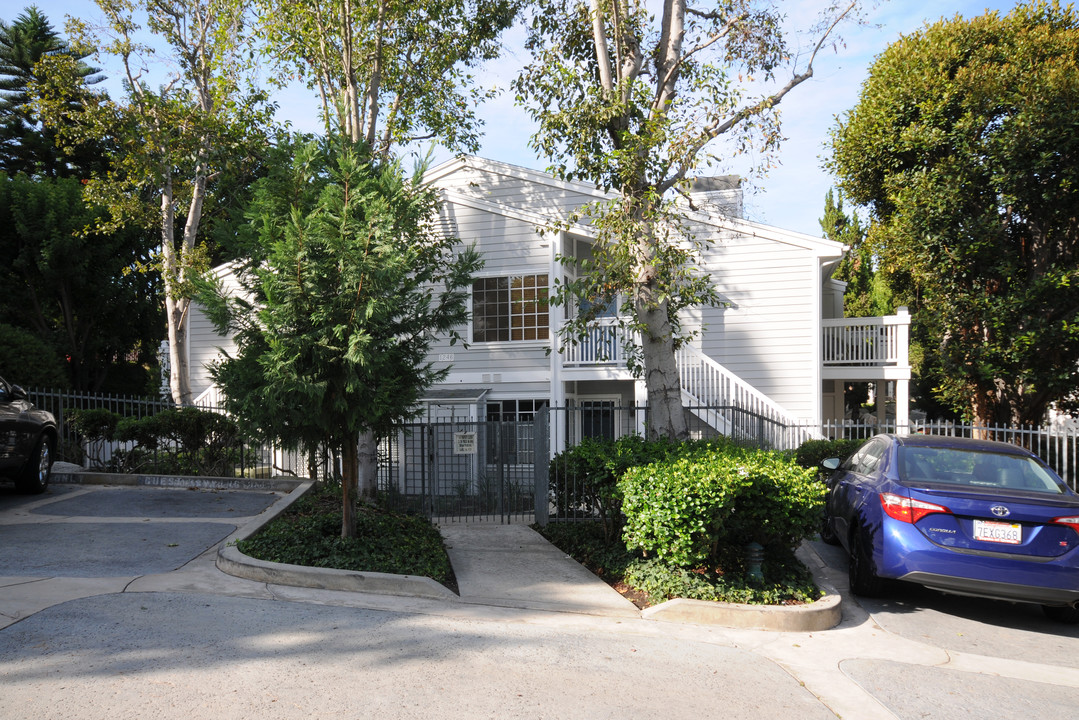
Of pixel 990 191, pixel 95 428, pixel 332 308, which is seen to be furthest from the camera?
pixel 990 191

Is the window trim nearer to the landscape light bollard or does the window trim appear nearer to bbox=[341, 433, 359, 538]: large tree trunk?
bbox=[341, 433, 359, 538]: large tree trunk

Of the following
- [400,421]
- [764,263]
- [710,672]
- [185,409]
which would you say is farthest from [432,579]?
[764,263]

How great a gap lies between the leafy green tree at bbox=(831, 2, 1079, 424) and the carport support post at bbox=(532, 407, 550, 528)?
9205 millimetres

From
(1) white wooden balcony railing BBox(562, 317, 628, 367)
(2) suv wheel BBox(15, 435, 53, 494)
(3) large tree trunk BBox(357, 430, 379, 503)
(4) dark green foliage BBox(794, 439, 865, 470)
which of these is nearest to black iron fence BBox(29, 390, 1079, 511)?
(3) large tree trunk BBox(357, 430, 379, 503)

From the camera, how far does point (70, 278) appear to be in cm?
2272

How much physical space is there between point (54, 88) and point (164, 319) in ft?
Answer: 41.3

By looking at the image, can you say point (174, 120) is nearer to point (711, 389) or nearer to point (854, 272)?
point (711, 389)

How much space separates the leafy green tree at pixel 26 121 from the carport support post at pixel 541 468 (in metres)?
25.4

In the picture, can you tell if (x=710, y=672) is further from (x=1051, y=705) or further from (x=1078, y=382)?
(x=1078, y=382)

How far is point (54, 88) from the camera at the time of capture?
16.2 meters

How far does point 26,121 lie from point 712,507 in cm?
3258

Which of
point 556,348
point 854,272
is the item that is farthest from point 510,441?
point 854,272

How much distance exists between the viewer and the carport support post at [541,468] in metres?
10.1

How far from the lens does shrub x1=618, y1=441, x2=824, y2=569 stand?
6.66 meters
